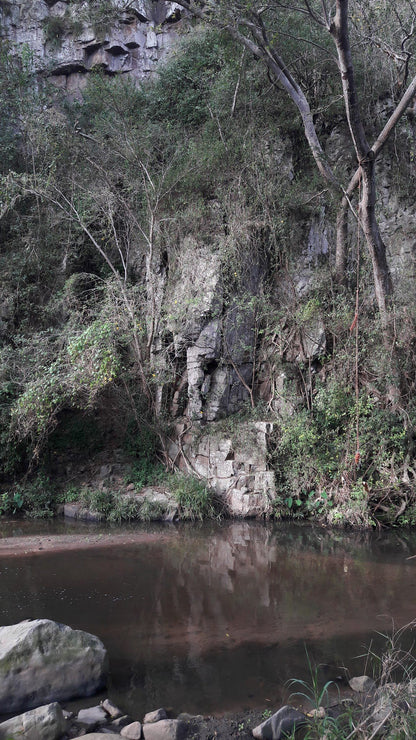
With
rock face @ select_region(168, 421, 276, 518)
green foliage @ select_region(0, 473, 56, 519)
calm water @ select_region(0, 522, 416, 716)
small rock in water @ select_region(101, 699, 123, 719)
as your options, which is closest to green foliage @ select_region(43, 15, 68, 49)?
rock face @ select_region(168, 421, 276, 518)

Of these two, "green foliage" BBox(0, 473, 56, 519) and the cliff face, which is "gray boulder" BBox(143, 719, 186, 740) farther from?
the cliff face

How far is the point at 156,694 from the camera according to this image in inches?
157

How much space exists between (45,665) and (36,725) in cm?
60

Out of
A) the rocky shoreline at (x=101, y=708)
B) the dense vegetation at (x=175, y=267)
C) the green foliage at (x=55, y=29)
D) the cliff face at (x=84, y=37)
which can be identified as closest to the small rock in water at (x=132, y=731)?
the rocky shoreline at (x=101, y=708)

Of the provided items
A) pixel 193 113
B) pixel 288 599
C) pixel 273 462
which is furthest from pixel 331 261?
pixel 288 599

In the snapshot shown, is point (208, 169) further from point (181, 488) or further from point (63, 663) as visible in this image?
point (63, 663)

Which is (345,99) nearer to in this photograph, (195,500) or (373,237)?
(373,237)

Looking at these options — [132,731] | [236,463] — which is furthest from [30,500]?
[132,731]

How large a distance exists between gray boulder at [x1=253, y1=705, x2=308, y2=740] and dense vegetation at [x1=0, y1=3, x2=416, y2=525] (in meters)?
5.46

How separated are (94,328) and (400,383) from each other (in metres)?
5.62

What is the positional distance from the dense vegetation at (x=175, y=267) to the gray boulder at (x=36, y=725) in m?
6.18

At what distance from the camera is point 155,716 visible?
11.8 feet

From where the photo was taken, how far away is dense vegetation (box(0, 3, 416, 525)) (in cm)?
950

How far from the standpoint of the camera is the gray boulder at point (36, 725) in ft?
10.8
